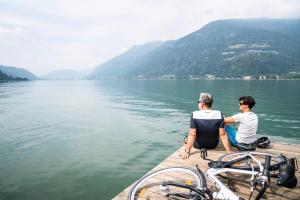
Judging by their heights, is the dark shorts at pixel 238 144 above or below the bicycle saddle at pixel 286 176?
below

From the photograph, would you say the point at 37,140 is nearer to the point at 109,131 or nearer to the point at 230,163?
the point at 109,131

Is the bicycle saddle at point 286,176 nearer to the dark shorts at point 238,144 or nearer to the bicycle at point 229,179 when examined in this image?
the bicycle at point 229,179

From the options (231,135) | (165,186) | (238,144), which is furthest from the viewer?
(231,135)

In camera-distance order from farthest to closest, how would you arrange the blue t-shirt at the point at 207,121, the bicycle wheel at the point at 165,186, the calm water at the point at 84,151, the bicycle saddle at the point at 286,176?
the calm water at the point at 84,151
the blue t-shirt at the point at 207,121
the bicycle wheel at the point at 165,186
the bicycle saddle at the point at 286,176

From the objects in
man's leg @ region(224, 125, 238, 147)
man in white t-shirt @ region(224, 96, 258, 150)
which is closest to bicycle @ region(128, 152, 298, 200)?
man in white t-shirt @ region(224, 96, 258, 150)

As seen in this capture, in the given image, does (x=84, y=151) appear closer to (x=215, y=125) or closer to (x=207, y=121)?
(x=207, y=121)

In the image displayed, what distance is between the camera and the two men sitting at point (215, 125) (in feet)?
26.1

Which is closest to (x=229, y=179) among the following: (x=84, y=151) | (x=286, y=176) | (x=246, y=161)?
(x=246, y=161)

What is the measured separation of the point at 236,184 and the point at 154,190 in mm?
2250

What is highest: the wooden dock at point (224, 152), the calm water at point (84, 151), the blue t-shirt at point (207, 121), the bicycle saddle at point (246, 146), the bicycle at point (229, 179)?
the blue t-shirt at point (207, 121)

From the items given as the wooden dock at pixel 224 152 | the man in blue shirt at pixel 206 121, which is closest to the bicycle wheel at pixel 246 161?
the wooden dock at pixel 224 152

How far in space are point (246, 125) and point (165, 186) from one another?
13.7 ft

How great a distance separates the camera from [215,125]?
8.01 metres

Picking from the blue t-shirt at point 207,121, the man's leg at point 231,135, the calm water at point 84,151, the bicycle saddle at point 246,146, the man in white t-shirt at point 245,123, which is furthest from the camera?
the calm water at point 84,151
